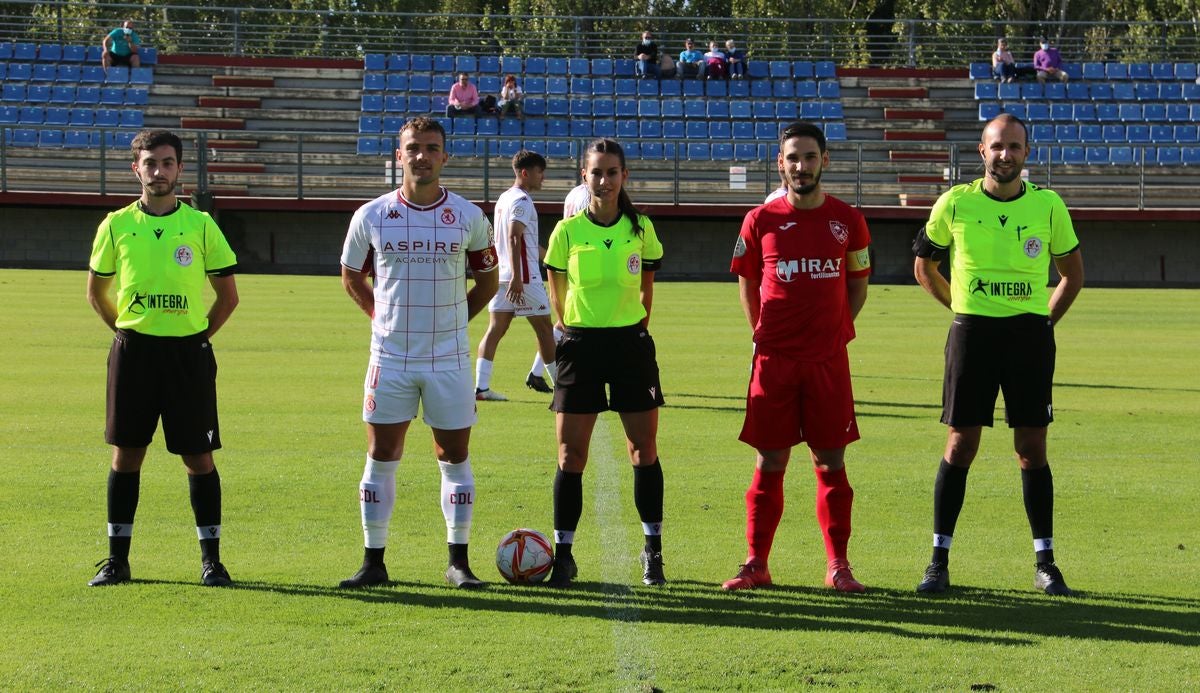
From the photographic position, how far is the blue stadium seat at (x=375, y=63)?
39.3 meters

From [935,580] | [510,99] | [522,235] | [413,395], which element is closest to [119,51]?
[510,99]

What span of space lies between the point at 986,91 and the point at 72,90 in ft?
78.1

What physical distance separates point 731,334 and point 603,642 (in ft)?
42.9

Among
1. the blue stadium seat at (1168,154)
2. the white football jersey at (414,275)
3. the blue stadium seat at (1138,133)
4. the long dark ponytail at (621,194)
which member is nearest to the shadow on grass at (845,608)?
the white football jersey at (414,275)

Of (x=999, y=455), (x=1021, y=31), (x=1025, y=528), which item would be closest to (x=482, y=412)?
(x=999, y=455)

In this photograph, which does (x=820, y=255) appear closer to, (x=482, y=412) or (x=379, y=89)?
(x=482, y=412)

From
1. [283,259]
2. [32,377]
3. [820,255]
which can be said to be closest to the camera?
[820,255]

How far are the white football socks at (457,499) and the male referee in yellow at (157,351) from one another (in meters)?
0.99

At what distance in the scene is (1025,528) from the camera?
7.72m

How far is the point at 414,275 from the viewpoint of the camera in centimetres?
617

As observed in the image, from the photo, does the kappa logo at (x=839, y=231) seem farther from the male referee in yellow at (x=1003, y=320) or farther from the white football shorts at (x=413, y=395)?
the white football shorts at (x=413, y=395)

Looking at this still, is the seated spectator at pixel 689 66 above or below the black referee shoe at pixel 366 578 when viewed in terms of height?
above

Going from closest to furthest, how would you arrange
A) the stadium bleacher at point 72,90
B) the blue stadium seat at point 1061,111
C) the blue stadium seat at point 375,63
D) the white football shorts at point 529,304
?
the white football shorts at point 529,304 < the stadium bleacher at point 72,90 < the blue stadium seat at point 1061,111 < the blue stadium seat at point 375,63

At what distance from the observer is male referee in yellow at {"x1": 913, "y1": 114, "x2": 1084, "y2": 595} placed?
628 centimetres
